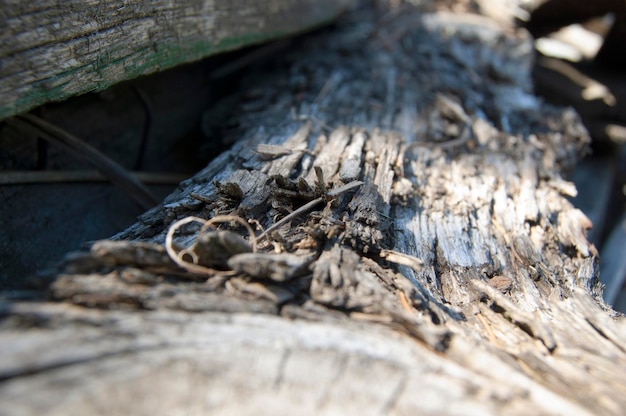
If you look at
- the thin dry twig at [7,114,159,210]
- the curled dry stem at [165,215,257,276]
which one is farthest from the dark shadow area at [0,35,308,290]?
the curled dry stem at [165,215,257,276]

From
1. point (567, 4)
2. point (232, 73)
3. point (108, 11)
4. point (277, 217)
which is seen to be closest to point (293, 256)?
point (277, 217)

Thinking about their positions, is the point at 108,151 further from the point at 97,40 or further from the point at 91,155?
the point at 97,40

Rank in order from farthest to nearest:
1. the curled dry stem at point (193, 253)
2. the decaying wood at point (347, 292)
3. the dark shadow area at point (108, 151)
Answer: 1. the dark shadow area at point (108, 151)
2. the curled dry stem at point (193, 253)
3. the decaying wood at point (347, 292)

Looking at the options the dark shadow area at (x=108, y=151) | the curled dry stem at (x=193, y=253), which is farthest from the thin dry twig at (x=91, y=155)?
the curled dry stem at (x=193, y=253)

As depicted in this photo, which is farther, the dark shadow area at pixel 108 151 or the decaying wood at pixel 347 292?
the dark shadow area at pixel 108 151

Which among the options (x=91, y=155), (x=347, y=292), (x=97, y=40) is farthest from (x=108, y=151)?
(x=347, y=292)

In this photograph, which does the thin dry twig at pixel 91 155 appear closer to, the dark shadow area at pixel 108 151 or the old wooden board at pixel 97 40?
the dark shadow area at pixel 108 151
